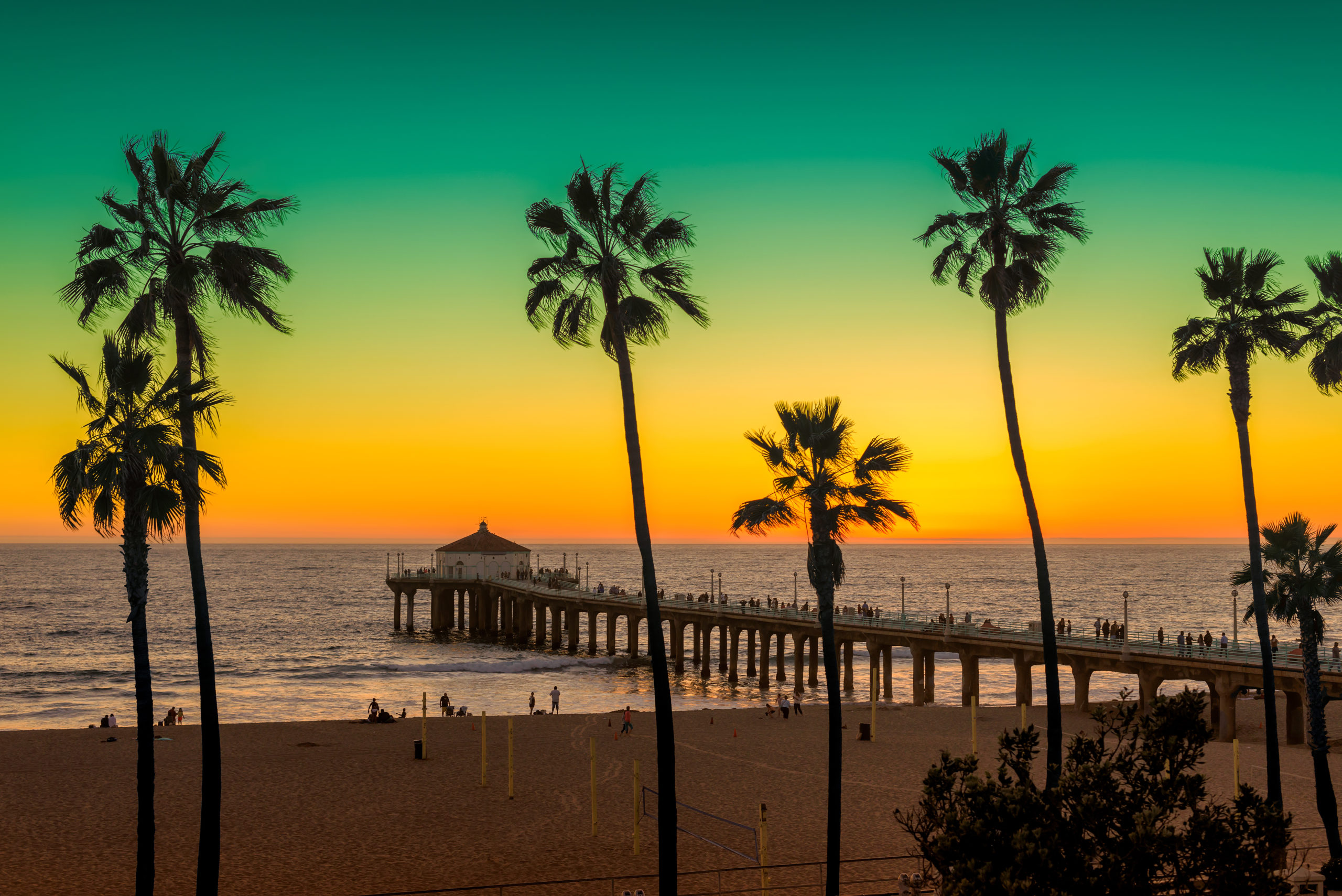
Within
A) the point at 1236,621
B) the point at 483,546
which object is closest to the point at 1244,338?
the point at 1236,621

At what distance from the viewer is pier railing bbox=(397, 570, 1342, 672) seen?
36.4 metres

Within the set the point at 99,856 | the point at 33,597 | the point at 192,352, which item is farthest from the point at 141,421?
the point at 33,597

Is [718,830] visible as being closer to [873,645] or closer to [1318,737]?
[1318,737]

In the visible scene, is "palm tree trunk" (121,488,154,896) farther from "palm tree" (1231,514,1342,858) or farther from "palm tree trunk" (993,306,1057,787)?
"palm tree" (1231,514,1342,858)

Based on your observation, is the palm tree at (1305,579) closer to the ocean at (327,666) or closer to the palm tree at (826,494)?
the palm tree at (826,494)

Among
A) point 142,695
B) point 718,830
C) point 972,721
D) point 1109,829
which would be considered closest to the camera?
point 1109,829

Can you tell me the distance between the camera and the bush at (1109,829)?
951 centimetres

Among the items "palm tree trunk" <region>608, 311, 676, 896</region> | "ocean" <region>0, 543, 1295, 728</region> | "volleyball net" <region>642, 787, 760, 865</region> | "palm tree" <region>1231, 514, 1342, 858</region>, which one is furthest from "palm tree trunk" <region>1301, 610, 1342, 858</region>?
"ocean" <region>0, 543, 1295, 728</region>

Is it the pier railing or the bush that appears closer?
the bush

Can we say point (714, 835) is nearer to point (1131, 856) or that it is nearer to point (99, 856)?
point (99, 856)

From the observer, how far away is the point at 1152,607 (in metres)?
138

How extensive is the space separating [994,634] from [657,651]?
115 feet

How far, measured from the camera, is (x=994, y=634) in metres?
46.4

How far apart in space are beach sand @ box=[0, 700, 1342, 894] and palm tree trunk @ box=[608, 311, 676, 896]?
5001mm
